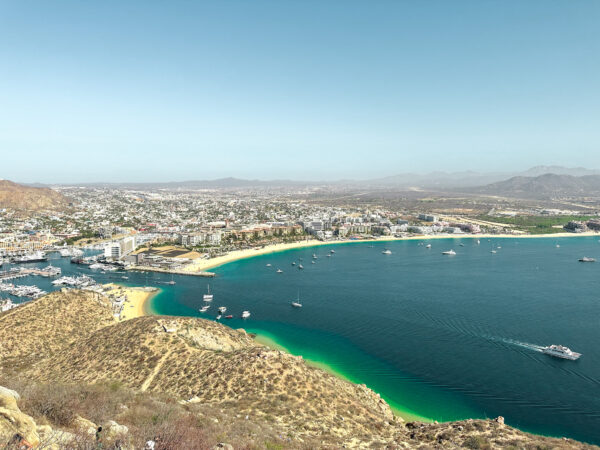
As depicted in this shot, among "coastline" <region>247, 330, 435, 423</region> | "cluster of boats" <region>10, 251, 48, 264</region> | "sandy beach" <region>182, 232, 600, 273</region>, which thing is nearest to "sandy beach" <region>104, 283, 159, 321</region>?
"sandy beach" <region>182, 232, 600, 273</region>

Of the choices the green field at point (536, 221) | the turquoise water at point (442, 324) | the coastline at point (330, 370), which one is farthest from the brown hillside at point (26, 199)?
the green field at point (536, 221)

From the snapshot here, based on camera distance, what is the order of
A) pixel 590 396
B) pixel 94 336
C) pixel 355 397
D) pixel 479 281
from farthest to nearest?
pixel 479 281 < pixel 94 336 < pixel 590 396 < pixel 355 397

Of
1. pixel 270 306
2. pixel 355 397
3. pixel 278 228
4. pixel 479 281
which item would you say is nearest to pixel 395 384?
pixel 355 397

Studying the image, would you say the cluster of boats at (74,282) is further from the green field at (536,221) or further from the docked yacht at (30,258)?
the green field at (536,221)

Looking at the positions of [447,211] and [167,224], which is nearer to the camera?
[167,224]

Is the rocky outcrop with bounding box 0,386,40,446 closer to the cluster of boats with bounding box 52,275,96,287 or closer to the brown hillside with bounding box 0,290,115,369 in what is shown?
the brown hillside with bounding box 0,290,115,369

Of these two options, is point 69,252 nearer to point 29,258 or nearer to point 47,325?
point 29,258

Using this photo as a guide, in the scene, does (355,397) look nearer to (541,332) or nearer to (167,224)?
(541,332)
